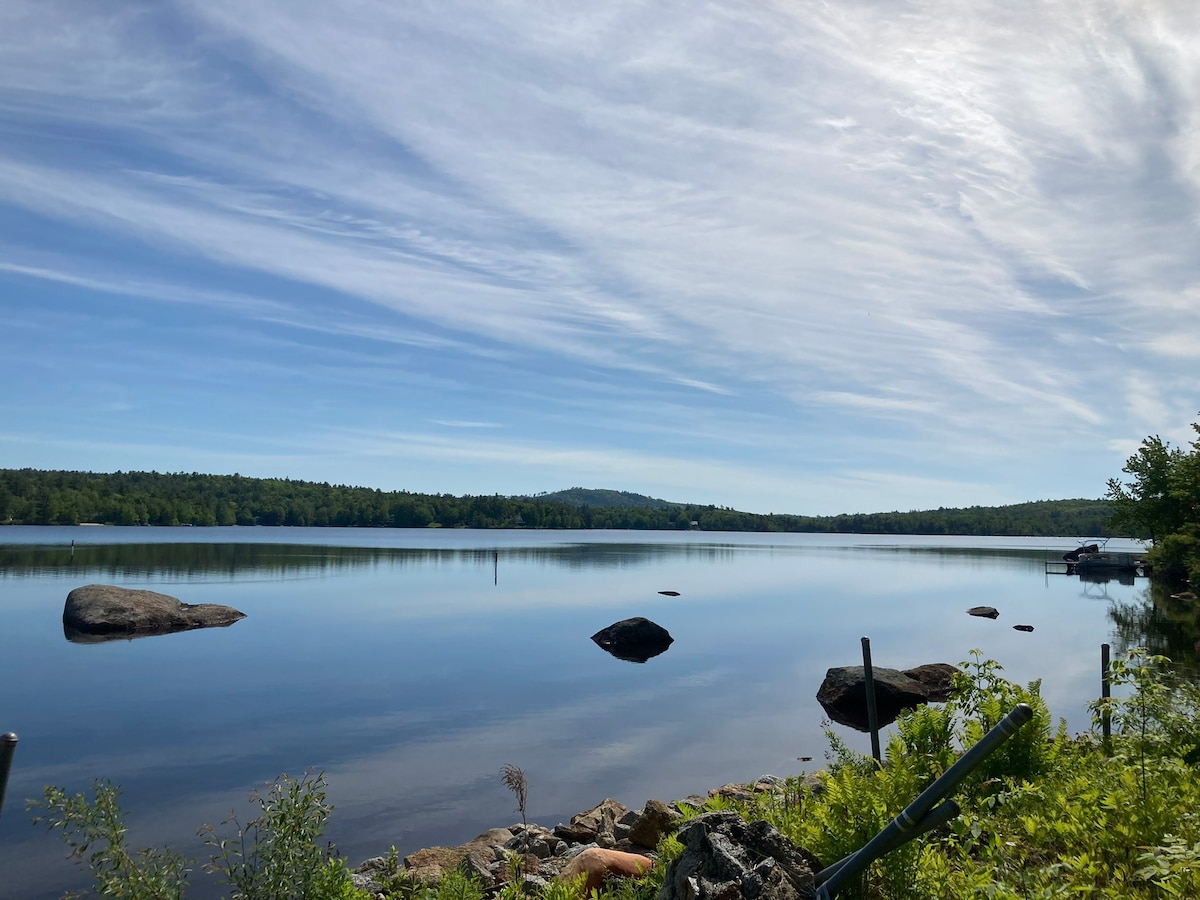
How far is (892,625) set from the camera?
4631 cm

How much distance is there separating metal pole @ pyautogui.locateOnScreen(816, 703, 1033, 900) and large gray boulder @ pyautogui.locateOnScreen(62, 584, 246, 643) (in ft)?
128

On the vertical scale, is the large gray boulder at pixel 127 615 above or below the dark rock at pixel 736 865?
below

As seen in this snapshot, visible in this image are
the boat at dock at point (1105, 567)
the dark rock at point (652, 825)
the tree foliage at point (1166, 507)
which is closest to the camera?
the dark rock at point (652, 825)

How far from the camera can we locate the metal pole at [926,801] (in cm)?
448

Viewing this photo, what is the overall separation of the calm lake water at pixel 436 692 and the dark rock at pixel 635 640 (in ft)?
3.45

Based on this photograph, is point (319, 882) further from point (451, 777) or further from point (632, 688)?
point (632, 688)

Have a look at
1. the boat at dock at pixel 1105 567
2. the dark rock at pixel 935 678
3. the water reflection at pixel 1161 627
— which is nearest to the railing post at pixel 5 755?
the dark rock at pixel 935 678

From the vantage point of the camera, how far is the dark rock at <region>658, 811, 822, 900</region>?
19.9ft

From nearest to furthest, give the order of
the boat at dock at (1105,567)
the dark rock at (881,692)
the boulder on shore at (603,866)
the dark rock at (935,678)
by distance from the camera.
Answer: the boulder on shore at (603,866)
the dark rock at (881,692)
the dark rock at (935,678)
the boat at dock at (1105,567)

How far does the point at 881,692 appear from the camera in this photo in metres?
25.2

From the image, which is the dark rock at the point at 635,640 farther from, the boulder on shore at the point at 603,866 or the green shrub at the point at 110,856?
the green shrub at the point at 110,856

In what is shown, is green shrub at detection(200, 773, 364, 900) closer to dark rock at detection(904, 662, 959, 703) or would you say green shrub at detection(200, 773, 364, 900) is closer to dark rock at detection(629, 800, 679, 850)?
dark rock at detection(629, 800, 679, 850)

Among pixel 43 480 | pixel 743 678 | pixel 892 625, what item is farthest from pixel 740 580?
pixel 43 480

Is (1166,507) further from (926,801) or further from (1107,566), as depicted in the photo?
(926,801)
